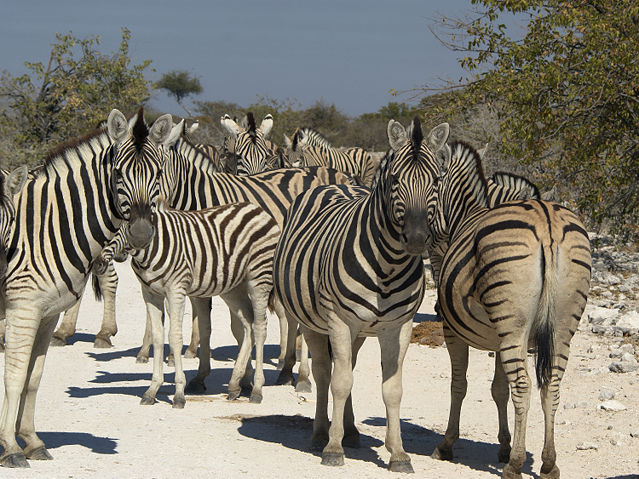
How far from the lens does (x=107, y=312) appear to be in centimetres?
1152

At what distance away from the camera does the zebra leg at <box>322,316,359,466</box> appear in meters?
6.28

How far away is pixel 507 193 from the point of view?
8.66 m

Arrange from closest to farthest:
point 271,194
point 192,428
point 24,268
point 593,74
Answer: point 24,268
point 192,428
point 271,194
point 593,74

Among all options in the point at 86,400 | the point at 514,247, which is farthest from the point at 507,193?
the point at 86,400

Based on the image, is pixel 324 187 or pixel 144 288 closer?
pixel 324 187

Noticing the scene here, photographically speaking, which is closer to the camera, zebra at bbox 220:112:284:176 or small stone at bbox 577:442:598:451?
small stone at bbox 577:442:598:451

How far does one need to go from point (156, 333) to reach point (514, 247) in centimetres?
399

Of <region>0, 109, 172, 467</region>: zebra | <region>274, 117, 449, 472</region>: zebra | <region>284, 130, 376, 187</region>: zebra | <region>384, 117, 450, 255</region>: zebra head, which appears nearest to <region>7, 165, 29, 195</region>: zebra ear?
<region>0, 109, 172, 467</region>: zebra

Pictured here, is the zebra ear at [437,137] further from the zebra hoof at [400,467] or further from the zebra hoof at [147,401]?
the zebra hoof at [147,401]

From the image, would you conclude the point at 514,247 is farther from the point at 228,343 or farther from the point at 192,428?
the point at 228,343

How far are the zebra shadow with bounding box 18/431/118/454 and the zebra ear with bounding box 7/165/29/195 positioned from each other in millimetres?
1950

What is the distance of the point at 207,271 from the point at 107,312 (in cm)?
327

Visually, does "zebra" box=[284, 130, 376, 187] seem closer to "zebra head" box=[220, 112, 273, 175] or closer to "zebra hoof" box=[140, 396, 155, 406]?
"zebra head" box=[220, 112, 273, 175]

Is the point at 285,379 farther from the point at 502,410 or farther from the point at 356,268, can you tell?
the point at 356,268
